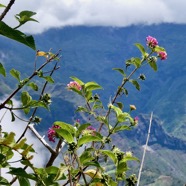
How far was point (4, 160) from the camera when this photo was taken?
2.52m

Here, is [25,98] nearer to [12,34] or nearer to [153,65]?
[12,34]

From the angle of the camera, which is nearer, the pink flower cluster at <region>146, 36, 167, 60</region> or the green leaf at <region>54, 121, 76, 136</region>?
the green leaf at <region>54, 121, 76, 136</region>

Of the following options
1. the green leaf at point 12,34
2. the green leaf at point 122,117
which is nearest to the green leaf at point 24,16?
the green leaf at point 12,34

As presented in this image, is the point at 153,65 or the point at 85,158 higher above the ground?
the point at 153,65

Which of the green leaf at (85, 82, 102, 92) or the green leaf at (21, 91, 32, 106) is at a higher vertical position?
the green leaf at (85, 82, 102, 92)

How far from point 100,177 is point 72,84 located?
1932mm

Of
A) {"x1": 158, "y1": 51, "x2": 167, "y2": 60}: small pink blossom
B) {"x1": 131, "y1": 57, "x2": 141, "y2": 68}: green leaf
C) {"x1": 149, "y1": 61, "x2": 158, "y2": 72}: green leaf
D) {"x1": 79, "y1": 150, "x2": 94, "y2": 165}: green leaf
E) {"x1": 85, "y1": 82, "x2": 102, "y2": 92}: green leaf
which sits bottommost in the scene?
{"x1": 79, "y1": 150, "x2": 94, "y2": 165}: green leaf

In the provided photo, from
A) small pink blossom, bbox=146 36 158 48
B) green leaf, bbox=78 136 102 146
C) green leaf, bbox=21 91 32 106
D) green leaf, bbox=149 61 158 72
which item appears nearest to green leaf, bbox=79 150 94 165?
green leaf, bbox=78 136 102 146

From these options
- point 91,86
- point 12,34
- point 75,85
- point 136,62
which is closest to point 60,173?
point 12,34

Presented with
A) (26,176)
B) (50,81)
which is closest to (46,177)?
(26,176)

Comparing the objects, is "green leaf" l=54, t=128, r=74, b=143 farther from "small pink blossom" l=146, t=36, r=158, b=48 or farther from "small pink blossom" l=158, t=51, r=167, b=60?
"small pink blossom" l=146, t=36, r=158, b=48

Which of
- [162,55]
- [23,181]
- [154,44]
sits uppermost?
[154,44]

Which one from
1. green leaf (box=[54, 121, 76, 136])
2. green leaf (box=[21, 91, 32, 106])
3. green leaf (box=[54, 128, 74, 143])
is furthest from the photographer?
green leaf (box=[21, 91, 32, 106])

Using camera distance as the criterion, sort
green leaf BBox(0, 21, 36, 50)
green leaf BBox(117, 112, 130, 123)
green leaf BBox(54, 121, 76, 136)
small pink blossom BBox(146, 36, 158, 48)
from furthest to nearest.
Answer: small pink blossom BBox(146, 36, 158, 48), green leaf BBox(117, 112, 130, 123), green leaf BBox(54, 121, 76, 136), green leaf BBox(0, 21, 36, 50)
